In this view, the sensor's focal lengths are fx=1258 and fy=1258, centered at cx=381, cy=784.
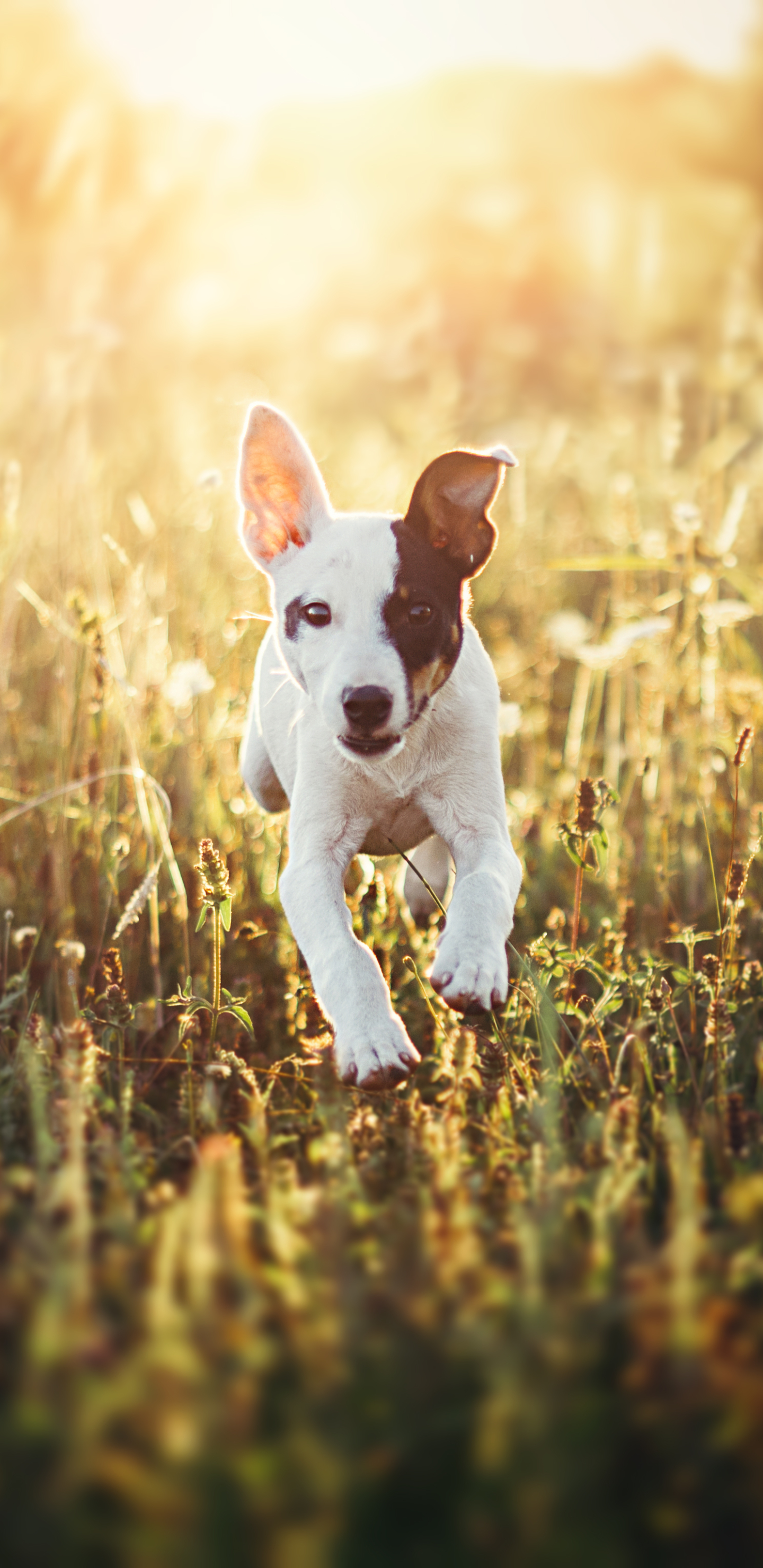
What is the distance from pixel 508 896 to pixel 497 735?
21.1 inches

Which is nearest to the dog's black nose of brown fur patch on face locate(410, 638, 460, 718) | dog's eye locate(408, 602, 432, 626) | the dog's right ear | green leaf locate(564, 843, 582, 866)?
brown fur patch on face locate(410, 638, 460, 718)

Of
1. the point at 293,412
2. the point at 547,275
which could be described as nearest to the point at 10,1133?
the point at 293,412

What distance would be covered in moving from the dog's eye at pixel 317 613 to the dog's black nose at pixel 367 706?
0.30m

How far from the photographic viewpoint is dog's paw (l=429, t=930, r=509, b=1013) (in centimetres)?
221

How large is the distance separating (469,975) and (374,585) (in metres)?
0.89

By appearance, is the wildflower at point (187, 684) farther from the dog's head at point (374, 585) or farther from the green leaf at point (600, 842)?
the green leaf at point (600, 842)

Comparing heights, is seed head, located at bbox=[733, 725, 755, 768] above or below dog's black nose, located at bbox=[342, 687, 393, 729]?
below

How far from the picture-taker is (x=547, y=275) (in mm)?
14219

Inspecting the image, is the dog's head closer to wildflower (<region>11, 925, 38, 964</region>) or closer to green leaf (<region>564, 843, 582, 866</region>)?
green leaf (<region>564, 843, 582, 866</region>)

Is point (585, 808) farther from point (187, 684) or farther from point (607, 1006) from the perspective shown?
point (187, 684)

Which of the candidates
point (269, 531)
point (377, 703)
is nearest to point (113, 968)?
point (377, 703)

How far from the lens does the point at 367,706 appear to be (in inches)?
98.1

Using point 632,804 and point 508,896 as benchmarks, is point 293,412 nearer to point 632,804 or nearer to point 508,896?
point 632,804

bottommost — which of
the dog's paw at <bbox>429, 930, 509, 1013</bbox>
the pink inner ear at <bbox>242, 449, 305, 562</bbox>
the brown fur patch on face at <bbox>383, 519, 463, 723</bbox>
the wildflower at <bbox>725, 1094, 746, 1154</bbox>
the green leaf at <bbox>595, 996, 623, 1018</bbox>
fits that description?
the wildflower at <bbox>725, 1094, 746, 1154</bbox>
